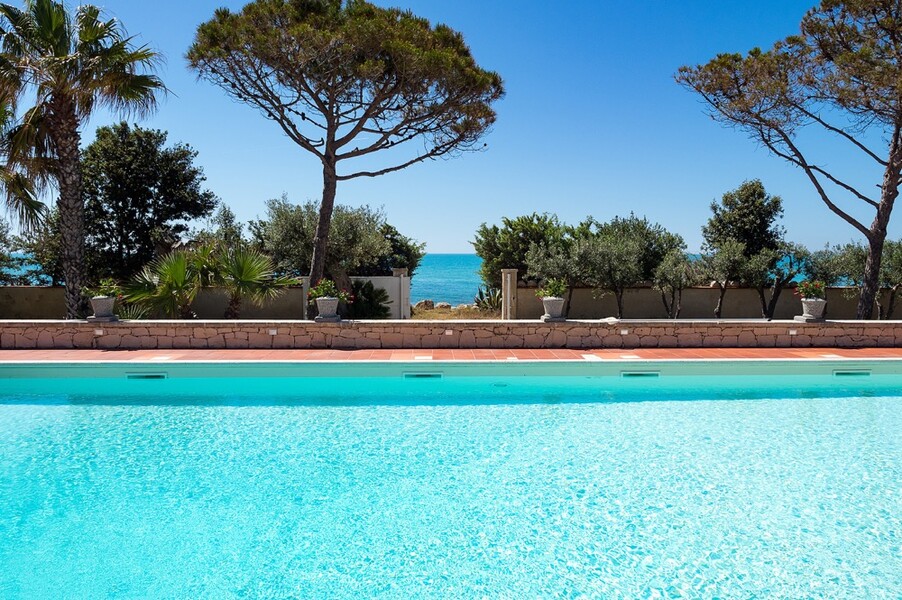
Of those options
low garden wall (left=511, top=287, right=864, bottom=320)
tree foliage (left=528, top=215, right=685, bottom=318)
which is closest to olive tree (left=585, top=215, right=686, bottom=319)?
tree foliage (left=528, top=215, right=685, bottom=318)

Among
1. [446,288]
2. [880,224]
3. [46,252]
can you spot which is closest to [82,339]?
[46,252]

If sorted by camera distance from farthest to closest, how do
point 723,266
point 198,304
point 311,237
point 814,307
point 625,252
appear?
point 311,237 < point 723,266 < point 625,252 < point 198,304 < point 814,307

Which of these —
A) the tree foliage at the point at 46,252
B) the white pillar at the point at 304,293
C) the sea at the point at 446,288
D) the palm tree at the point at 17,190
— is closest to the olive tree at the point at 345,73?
the white pillar at the point at 304,293

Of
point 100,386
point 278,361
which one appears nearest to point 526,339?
point 278,361

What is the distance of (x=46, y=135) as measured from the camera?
42.2 feet

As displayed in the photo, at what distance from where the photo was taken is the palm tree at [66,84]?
39.2 feet

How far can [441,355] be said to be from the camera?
35.7ft

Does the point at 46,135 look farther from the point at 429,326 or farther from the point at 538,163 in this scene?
the point at 538,163

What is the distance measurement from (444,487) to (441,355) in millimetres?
5359

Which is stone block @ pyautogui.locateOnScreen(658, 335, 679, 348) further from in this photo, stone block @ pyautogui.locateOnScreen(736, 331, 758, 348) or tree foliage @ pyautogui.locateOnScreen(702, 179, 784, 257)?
tree foliage @ pyautogui.locateOnScreen(702, 179, 784, 257)

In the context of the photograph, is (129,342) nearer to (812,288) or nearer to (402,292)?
(402,292)

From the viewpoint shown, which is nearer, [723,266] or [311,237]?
[723,266]

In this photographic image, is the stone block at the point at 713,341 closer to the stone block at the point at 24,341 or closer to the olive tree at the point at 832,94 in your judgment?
the olive tree at the point at 832,94

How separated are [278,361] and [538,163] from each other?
24.1 m
